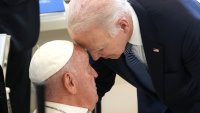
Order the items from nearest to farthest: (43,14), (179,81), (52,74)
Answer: (52,74) → (179,81) → (43,14)

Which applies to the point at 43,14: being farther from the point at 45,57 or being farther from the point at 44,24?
the point at 45,57

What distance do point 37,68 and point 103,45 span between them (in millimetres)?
312

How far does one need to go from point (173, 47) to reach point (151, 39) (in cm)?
9

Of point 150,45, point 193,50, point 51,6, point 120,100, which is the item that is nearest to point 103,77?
point 150,45

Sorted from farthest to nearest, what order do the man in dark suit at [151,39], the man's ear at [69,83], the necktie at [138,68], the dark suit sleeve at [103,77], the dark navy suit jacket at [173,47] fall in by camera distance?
the dark suit sleeve at [103,77] → the necktie at [138,68] → the dark navy suit jacket at [173,47] → the man in dark suit at [151,39] → the man's ear at [69,83]

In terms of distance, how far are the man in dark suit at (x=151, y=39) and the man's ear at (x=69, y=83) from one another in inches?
6.9

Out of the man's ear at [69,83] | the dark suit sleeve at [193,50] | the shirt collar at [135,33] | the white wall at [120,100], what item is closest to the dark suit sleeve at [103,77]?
the shirt collar at [135,33]

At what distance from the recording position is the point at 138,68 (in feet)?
5.61

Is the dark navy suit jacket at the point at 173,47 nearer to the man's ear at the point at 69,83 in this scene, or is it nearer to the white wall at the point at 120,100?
the man's ear at the point at 69,83

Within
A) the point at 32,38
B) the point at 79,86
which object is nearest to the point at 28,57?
the point at 32,38

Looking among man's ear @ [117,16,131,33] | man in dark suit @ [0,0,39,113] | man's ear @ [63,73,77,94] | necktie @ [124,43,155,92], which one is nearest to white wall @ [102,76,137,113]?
man in dark suit @ [0,0,39,113]

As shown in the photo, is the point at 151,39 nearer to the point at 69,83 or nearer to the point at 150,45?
the point at 150,45

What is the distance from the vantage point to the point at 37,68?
1.23 m

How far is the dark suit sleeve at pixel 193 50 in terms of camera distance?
4.65 ft
